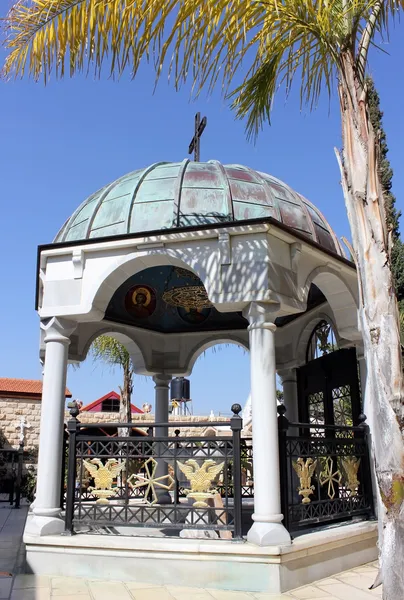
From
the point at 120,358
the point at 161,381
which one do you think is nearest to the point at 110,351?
the point at 120,358

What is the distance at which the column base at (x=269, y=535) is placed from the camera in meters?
5.54

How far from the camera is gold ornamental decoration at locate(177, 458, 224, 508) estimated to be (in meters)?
6.06

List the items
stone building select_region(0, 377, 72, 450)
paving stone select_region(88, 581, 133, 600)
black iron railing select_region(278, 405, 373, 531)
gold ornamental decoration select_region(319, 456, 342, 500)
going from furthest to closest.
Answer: stone building select_region(0, 377, 72, 450)
gold ornamental decoration select_region(319, 456, 342, 500)
black iron railing select_region(278, 405, 373, 531)
paving stone select_region(88, 581, 133, 600)

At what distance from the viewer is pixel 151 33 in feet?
15.9

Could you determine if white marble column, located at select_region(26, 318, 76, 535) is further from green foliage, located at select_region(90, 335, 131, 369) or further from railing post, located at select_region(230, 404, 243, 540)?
green foliage, located at select_region(90, 335, 131, 369)

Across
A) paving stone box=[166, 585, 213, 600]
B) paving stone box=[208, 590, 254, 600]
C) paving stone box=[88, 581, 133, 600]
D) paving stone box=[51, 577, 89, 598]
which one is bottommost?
paving stone box=[208, 590, 254, 600]

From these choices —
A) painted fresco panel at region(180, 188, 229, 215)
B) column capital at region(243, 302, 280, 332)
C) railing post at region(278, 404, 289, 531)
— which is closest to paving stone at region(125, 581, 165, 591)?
railing post at region(278, 404, 289, 531)

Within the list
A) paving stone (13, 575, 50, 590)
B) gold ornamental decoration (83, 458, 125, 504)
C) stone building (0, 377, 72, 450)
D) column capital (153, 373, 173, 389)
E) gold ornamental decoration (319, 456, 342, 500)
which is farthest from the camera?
stone building (0, 377, 72, 450)

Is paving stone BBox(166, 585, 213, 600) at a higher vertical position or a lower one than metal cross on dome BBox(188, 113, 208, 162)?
lower

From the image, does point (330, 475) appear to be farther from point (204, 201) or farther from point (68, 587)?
point (204, 201)

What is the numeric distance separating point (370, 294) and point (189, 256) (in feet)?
10.4

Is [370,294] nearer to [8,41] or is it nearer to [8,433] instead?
[8,41]

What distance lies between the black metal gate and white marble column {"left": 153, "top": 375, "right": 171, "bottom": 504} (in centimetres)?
274

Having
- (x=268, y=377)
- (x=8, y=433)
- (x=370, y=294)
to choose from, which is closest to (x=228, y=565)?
(x=268, y=377)
